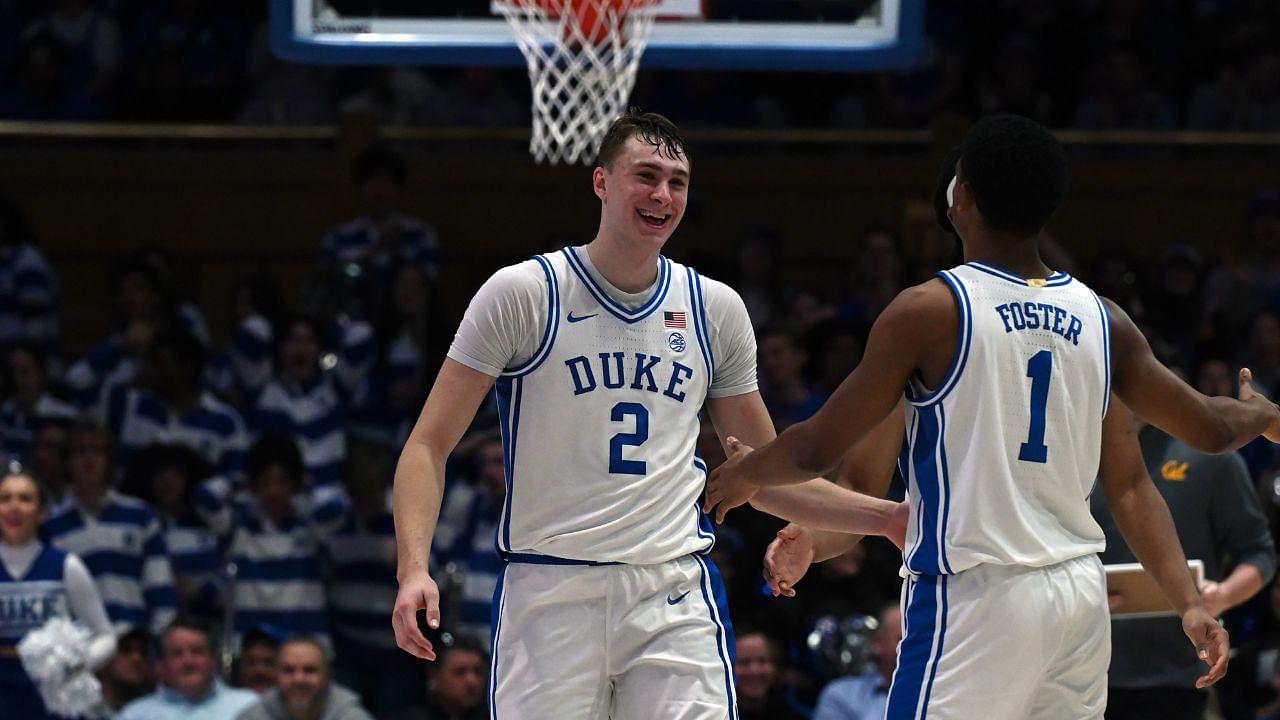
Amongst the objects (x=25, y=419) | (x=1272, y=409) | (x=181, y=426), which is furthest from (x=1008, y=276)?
(x=25, y=419)

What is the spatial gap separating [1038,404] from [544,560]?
1.49 metres

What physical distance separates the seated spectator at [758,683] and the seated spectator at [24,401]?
473 cm

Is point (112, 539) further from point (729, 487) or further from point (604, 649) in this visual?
point (729, 487)

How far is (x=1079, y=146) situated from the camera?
1459 centimetres

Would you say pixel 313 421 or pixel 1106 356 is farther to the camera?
pixel 313 421

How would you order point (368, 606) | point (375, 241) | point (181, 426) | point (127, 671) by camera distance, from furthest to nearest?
point (375, 241) → point (181, 426) → point (368, 606) → point (127, 671)

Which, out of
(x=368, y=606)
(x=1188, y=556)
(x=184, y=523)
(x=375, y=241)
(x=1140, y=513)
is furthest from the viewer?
(x=375, y=241)

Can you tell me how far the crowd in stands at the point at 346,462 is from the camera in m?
9.74

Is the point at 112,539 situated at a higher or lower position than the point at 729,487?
lower

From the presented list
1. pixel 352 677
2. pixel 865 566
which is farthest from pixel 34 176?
pixel 865 566

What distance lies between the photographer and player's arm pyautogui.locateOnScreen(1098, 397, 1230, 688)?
5078 millimetres

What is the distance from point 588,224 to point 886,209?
2272mm

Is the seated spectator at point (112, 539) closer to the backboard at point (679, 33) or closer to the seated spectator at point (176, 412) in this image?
the seated spectator at point (176, 412)

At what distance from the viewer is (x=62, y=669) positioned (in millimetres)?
9516
